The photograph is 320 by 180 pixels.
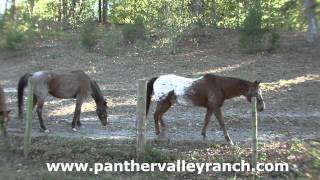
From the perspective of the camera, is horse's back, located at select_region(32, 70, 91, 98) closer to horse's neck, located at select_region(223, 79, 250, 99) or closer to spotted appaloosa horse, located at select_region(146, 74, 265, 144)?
spotted appaloosa horse, located at select_region(146, 74, 265, 144)

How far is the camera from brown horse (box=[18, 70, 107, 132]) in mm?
12258

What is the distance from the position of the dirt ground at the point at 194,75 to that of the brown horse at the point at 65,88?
50 centimetres

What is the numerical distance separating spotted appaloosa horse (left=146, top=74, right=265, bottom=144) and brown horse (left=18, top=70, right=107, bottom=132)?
8.16 ft

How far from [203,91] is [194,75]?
29.0ft

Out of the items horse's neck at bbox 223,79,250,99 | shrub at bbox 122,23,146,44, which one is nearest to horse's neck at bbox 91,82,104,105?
horse's neck at bbox 223,79,250,99

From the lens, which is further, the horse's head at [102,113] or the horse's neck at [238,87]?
the horse's head at [102,113]

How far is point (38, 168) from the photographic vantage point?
9.06 metres

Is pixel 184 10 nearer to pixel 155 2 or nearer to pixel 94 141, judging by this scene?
pixel 155 2

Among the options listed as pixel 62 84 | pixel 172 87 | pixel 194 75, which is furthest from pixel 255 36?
pixel 172 87

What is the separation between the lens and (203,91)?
35.3ft

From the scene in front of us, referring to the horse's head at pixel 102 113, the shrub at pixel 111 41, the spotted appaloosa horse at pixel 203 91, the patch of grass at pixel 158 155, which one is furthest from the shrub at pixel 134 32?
the patch of grass at pixel 158 155

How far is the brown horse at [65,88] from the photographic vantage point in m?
12.3

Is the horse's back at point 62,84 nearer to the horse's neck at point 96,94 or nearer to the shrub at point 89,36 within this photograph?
the horse's neck at point 96,94

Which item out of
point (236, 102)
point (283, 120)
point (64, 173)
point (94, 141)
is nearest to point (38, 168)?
point (64, 173)
